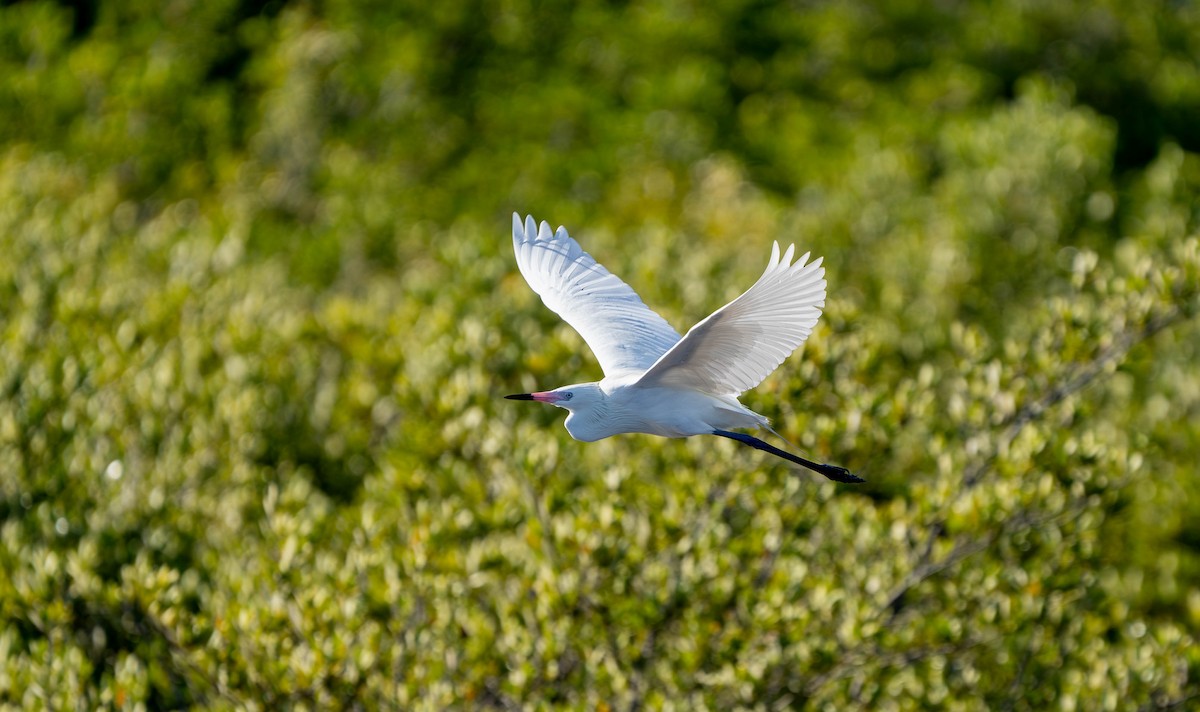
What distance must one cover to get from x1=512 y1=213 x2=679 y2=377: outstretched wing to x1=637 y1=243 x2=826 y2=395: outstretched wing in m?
0.97

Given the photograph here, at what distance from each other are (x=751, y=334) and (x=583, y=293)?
1.76 metres

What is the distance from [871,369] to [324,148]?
26.4 m

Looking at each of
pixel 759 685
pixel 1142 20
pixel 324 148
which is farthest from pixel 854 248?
pixel 1142 20

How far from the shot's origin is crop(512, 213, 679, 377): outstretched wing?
22.7ft

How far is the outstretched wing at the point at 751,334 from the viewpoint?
5.27m

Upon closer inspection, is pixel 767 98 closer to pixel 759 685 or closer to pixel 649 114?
pixel 649 114

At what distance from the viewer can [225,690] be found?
26.3ft

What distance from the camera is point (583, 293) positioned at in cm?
722

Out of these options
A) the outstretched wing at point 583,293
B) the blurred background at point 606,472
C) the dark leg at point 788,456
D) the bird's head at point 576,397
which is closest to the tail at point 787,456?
the dark leg at point 788,456

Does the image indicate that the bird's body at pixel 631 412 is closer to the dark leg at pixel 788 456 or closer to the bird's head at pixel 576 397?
the bird's head at pixel 576 397

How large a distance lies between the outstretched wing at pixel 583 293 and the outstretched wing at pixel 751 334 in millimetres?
967

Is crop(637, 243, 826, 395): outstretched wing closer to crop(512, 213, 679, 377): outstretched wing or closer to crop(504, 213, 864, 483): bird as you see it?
crop(504, 213, 864, 483): bird

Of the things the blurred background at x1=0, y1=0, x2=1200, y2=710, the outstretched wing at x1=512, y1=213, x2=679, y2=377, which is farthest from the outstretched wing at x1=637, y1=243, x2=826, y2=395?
the blurred background at x1=0, y1=0, x2=1200, y2=710

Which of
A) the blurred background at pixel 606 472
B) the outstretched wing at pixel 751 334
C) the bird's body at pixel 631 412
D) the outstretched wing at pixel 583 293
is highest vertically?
Answer: the outstretched wing at pixel 751 334
